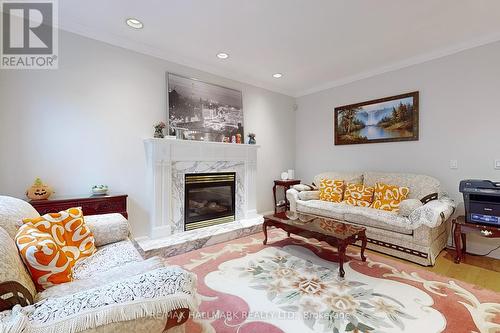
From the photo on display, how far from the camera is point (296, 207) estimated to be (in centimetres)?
404

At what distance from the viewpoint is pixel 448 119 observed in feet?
10.6

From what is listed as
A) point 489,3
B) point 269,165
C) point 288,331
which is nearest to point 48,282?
point 288,331

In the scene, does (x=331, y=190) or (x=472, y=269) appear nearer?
(x=472, y=269)

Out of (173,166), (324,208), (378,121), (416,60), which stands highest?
(416,60)

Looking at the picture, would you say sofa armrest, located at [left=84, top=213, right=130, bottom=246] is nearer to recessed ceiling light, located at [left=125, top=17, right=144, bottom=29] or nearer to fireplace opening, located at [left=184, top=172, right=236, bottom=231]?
fireplace opening, located at [left=184, top=172, right=236, bottom=231]

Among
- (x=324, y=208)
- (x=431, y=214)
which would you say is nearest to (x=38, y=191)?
(x=324, y=208)

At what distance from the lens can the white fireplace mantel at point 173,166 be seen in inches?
126

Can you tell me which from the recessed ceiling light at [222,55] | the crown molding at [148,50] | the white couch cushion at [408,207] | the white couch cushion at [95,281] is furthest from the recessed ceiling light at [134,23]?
the white couch cushion at [408,207]

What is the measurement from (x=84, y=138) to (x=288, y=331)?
3.02 meters

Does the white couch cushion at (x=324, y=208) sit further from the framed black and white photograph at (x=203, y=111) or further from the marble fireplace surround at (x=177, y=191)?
the framed black and white photograph at (x=203, y=111)

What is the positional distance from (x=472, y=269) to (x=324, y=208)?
5.79 feet

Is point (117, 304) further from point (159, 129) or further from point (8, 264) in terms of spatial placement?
point (159, 129)

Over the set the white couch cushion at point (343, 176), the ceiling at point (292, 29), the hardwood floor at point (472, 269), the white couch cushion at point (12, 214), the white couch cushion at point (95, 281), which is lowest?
the hardwood floor at point (472, 269)

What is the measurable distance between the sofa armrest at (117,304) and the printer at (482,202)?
3289 mm
